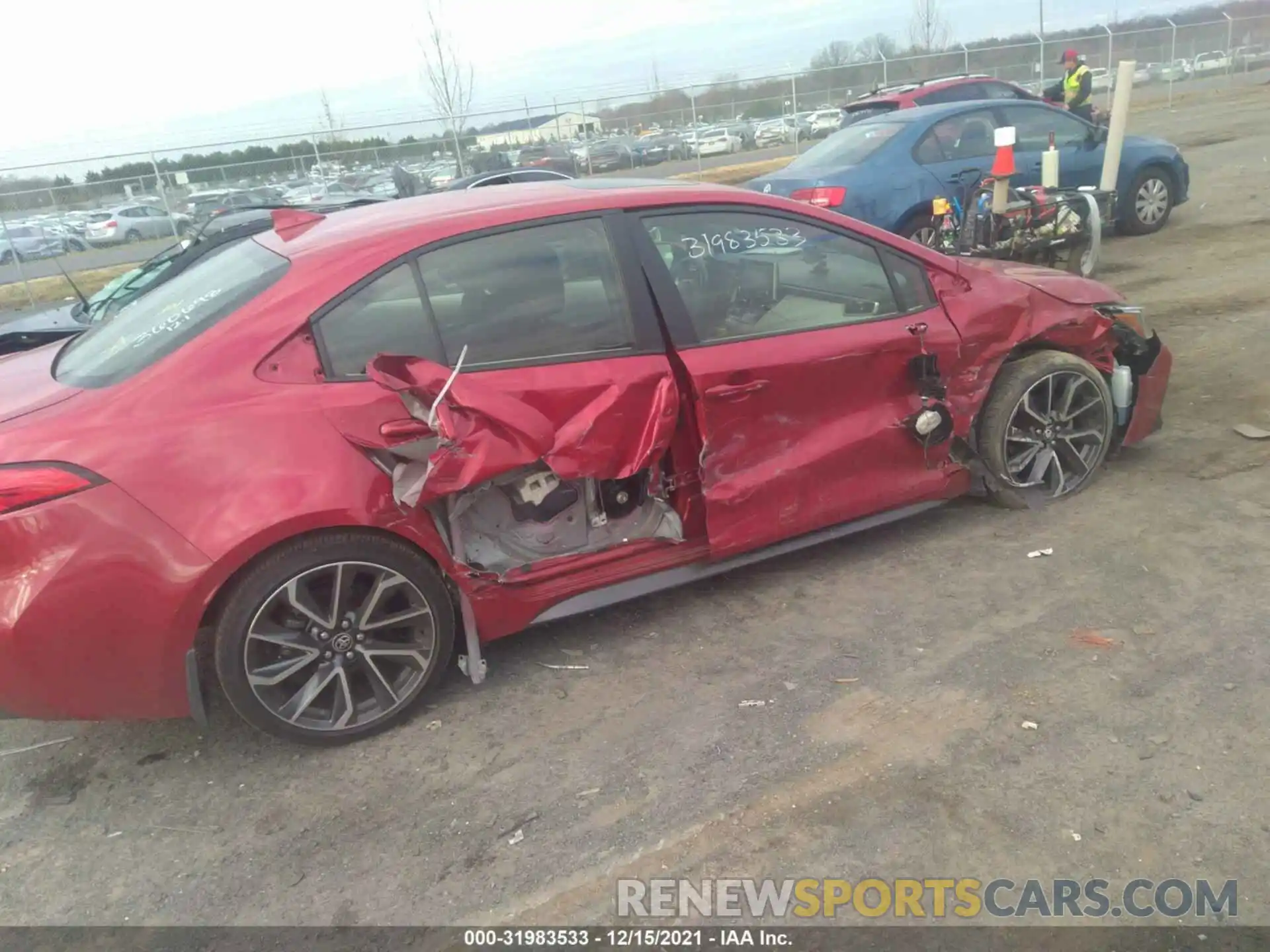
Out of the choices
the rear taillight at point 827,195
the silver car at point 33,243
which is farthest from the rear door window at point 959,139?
the silver car at point 33,243

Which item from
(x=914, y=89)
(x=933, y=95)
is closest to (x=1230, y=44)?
(x=914, y=89)

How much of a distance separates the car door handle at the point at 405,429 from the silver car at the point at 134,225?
17.0 m

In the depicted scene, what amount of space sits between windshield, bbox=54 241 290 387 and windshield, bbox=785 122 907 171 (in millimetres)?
6760

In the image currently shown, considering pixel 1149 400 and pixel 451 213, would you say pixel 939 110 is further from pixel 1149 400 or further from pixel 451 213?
pixel 451 213

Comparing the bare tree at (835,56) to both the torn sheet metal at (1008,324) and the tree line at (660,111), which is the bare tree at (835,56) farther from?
Result: the torn sheet metal at (1008,324)

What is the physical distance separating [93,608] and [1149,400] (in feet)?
15.2

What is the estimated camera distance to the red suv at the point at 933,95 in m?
12.7

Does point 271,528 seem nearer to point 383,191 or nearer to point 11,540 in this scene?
point 11,540

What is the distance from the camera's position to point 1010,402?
4207 mm

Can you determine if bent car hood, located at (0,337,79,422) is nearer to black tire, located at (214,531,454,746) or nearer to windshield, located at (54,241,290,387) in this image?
windshield, located at (54,241,290,387)

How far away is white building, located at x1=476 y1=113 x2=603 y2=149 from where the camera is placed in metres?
21.3

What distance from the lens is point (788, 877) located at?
2.51 meters

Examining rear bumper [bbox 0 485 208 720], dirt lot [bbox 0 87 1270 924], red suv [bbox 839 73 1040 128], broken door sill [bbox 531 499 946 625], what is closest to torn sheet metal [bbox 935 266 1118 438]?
broken door sill [bbox 531 499 946 625]

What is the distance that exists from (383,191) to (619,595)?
1863 centimetres
